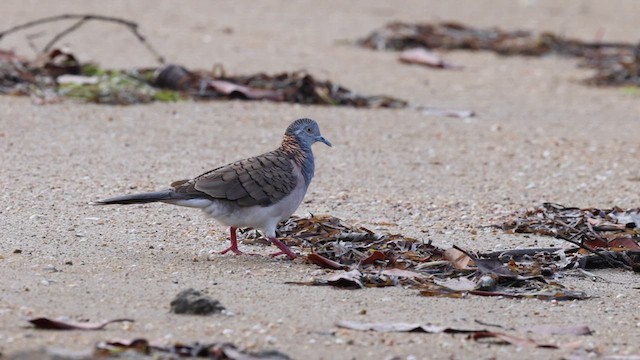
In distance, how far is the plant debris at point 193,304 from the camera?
213 inches

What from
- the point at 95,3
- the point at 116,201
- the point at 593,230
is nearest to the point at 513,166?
the point at 593,230

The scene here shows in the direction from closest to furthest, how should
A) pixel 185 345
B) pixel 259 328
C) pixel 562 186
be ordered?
pixel 185 345 → pixel 259 328 → pixel 562 186

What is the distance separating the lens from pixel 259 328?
5285mm

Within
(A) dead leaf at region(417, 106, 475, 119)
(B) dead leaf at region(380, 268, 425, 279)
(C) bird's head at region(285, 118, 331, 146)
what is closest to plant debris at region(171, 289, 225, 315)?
(B) dead leaf at region(380, 268, 425, 279)

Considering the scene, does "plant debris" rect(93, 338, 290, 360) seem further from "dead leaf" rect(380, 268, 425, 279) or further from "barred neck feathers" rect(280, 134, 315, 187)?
"barred neck feathers" rect(280, 134, 315, 187)

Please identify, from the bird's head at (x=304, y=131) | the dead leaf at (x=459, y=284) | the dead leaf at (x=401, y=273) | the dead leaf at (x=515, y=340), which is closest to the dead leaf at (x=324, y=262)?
the dead leaf at (x=401, y=273)

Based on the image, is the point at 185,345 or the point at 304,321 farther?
A: the point at 304,321

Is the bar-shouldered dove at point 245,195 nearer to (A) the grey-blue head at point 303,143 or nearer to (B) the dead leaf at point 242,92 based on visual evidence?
(A) the grey-blue head at point 303,143

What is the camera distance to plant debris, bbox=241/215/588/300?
6.23 m

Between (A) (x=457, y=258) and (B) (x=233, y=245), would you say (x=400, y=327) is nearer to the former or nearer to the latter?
(A) (x=457, y=258)

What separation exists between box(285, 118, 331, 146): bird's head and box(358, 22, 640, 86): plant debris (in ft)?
28.4

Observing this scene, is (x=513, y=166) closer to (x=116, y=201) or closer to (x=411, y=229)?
(x=411, y=229)

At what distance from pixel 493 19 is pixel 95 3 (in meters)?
6.70

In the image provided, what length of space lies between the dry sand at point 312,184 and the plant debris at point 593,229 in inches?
5.7
